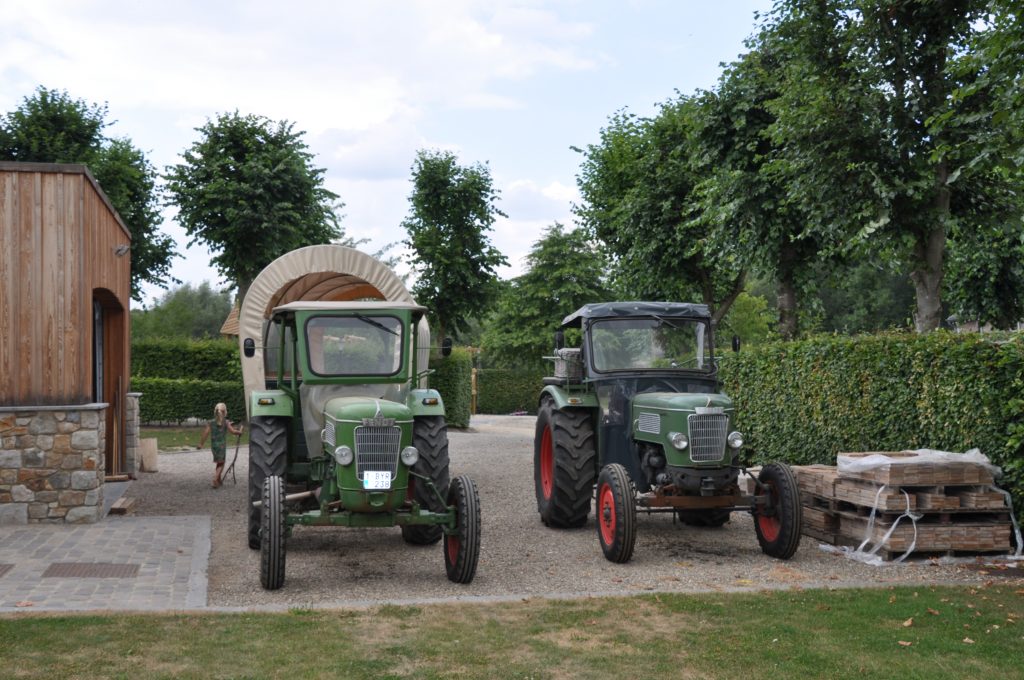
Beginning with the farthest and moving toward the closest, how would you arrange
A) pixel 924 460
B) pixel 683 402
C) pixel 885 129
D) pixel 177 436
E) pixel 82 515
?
1. pixel 177 436
2. pixel 885 129
3. pixel 82 515
4. pixel 683 402
5. pixel 924 460

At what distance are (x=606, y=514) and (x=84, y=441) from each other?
17.9 feet

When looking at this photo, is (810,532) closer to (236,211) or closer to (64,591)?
(64,591)

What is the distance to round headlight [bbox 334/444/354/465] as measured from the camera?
7.33 m

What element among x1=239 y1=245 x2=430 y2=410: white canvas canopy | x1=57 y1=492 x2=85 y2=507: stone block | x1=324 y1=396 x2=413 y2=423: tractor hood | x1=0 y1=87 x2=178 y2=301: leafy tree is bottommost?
x1=57 y1=492 x2=85 y2=507: stone block

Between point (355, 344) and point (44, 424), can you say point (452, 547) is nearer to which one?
point (355, 344)

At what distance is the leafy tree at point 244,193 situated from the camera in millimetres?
24312

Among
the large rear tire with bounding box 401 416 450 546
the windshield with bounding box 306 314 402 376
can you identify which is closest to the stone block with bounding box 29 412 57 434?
the windshield with bounding box 306 314 402 376

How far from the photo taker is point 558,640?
5.89m

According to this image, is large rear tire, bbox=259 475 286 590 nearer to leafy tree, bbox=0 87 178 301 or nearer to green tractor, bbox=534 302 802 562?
green tractor, bbox=534 302 802 562

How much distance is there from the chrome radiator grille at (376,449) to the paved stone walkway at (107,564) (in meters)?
1.47

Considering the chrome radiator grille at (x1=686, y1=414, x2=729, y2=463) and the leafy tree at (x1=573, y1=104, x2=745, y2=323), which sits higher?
the leafy tree at (x1=573, y1=104, x2=745, y2=323)

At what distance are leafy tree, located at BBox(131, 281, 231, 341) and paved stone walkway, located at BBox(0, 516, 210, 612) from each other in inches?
1626

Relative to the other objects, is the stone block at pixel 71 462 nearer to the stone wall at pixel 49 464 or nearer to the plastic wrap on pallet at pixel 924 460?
the stone wall at pixel 49 464

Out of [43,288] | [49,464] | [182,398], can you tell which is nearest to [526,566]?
[49,464]
